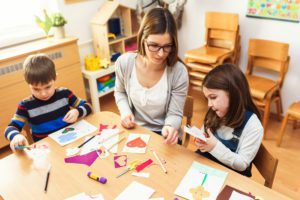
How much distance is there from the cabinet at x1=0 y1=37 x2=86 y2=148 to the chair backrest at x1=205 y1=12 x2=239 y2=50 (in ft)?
5.21

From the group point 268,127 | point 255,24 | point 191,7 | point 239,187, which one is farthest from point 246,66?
point 239,187

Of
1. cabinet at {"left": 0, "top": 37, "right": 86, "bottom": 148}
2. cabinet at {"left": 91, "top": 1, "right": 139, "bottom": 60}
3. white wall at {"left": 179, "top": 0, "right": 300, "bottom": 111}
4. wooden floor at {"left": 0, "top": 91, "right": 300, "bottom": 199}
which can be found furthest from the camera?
cabinet at {"left": 91, "top": 1, "right": 139, "bottom": 60}

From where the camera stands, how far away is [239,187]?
107 cm

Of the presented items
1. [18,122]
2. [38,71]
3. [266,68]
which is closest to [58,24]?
[38,71]

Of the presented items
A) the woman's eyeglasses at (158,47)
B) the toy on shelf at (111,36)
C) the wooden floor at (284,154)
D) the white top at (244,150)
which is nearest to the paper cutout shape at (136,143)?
the white top at (244,150)

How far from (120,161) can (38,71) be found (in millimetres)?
720

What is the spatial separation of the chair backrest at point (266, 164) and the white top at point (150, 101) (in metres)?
0.59

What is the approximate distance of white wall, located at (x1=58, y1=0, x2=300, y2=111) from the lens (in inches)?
110

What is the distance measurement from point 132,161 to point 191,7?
2732mm

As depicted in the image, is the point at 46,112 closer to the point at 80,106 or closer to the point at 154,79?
the point at 80,106

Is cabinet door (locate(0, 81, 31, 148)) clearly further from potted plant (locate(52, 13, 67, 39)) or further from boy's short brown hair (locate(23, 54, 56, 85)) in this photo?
boy's short brown hair (locate(23, 54, 56, 85))

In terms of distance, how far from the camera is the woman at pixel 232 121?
4.05ft

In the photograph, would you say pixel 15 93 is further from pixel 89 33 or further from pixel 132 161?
pixel 132 161

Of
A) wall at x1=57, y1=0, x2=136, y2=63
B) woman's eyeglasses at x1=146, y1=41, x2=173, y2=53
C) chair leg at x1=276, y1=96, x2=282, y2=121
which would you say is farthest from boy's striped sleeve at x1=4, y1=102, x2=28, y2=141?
chair leg at x1=276, y1=96, x2=282, y2=121
